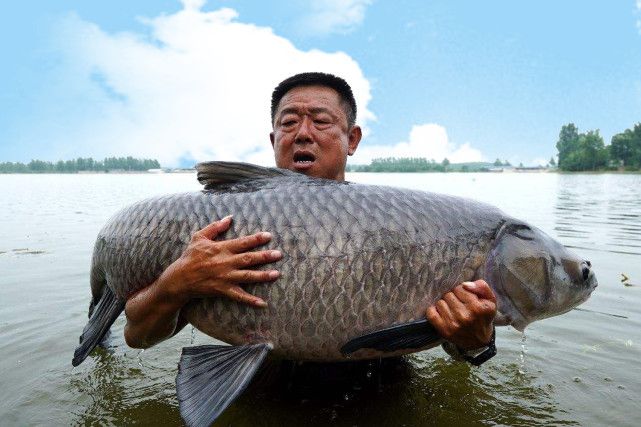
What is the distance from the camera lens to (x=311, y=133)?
3889 mm

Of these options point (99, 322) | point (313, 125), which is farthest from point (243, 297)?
point (313, 125)

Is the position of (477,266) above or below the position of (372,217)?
below

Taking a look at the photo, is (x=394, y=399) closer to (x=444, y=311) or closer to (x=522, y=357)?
(x=444, y=311)

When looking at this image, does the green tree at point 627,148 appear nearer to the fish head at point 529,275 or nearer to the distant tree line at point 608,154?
the distant tree line at point 608,154

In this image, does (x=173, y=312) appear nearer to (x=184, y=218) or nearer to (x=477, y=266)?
(x=184, y=218)

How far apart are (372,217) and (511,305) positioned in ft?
2.84

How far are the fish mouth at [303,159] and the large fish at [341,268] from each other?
0.91 m

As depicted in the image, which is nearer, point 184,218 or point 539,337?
point 184,218

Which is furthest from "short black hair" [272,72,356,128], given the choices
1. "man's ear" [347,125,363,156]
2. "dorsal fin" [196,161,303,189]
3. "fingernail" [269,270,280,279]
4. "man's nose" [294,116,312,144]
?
"fingernail" [269,270,280,279]

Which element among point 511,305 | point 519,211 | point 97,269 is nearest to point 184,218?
point 97,269

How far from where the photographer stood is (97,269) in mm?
3271

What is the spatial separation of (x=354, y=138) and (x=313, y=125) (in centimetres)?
66

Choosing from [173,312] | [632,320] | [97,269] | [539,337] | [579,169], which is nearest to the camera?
[173,312]

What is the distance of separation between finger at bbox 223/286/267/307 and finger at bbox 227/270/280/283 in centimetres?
5
